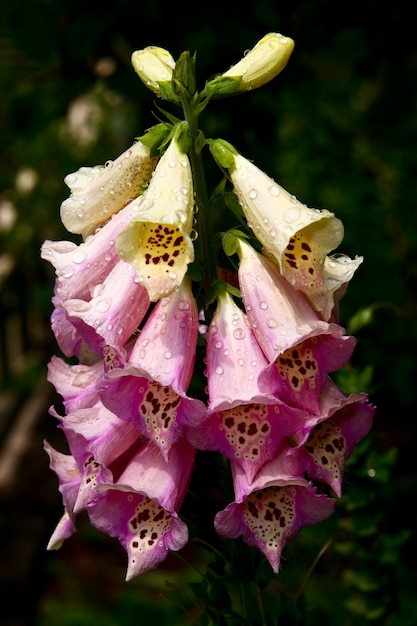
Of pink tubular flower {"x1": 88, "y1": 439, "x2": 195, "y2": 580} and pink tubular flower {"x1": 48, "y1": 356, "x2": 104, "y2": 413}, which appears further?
pink tubular flower {"x1": 48, "y1": 356, "x2": 104, "y2": 413}

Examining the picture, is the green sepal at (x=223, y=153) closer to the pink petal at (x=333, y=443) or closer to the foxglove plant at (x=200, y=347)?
the foxglove plant at (x=200, y=347)

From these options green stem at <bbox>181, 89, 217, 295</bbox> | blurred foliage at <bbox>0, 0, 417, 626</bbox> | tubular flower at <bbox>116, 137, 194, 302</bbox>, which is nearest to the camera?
tubular flower at <bbox>116, 137, 194, 302</bbox>

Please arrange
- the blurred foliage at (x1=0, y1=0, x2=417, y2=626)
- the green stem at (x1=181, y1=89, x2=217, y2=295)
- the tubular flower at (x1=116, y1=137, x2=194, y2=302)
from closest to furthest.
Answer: the tubular flower at (x1=116, y1=137, x2=194, y2=302) < the green stem at (x1=181, y1=89, x2=217, y2=295) < the blurred foliage at (x1=0, y1=0, x2=417, y2=626)

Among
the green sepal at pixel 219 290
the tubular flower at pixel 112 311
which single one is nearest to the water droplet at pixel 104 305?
the tubular flower at pixel 112 311

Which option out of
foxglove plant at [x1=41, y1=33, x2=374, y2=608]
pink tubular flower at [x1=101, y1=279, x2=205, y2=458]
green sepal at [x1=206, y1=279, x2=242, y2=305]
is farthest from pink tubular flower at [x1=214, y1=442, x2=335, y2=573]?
green sepal at [x1=206, y1=279, x2=242, y2=305]

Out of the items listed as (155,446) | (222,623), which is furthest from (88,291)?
(222,623)

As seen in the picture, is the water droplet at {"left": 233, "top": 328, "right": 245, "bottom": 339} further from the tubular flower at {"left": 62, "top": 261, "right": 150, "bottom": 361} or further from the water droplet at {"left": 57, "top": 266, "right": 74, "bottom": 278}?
the water droplet at {"left": 57, "top": 266, "right": 74, "bottom": 278}
